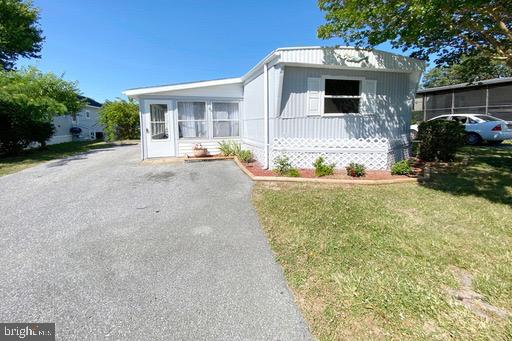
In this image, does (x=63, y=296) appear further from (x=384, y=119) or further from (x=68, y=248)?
(x=384, y=119)

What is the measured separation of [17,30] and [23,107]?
9344 mm

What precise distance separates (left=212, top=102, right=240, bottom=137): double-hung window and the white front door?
1770 mm

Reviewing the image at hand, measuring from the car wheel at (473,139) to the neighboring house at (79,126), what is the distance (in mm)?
27260

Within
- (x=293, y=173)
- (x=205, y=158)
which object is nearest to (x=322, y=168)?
(x=293, y=173)

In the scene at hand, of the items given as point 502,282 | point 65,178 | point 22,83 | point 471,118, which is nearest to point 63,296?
point 502,282

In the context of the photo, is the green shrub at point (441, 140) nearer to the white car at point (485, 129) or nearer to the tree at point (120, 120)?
the white car at point (485, 129)

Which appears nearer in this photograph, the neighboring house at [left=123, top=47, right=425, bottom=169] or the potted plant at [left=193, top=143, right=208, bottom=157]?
the neighboring house at [left=123, top=47, right=425, bottom=169]

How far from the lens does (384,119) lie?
855 centimetres

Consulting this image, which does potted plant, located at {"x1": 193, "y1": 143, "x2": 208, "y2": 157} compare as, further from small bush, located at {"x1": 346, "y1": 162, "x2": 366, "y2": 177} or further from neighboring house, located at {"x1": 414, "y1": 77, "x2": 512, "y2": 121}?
neighboring house, located at {"x1": 414, "y1": 77, "x2": 512, "y2": 121}

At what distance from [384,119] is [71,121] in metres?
26.5

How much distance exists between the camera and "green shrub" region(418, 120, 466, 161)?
8.65 meters

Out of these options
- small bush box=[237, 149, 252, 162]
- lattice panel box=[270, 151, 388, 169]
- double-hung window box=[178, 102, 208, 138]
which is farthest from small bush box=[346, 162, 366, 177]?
double-hung window box=[178, 102, 208, 138]

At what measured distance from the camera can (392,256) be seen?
3.16 m

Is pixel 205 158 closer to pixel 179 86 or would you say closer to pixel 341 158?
pixel 179 86
